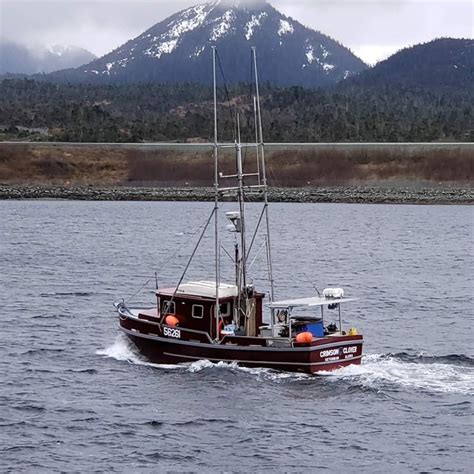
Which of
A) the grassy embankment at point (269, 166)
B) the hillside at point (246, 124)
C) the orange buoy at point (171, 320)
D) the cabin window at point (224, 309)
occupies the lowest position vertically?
the orange buoy at point (171, 320)

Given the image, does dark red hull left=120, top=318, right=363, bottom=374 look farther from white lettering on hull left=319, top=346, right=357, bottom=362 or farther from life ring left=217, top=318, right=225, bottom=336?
life ring left=217, top=318, right=225, bottom=336

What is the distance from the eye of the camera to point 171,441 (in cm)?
2875

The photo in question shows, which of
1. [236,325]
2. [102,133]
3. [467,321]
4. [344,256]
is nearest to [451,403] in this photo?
[236,325]

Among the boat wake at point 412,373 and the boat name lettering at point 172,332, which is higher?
the boat name lettering at point 172,332

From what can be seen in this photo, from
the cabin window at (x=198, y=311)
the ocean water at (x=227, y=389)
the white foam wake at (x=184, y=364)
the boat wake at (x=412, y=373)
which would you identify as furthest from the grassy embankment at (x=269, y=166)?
the cabin window at (x=198, y=311)

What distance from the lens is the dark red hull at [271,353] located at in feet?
114

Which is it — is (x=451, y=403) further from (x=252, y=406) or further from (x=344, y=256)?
(x=344, y=256)

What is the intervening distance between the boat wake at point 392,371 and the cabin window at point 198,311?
1.54m

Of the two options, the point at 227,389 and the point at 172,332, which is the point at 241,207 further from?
the point at 227,389

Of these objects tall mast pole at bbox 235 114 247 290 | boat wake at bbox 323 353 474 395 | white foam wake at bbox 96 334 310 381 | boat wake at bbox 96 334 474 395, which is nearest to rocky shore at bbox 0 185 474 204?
white foam wake at bbox 96 334 310 381

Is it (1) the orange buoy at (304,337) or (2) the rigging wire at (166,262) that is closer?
(1) the orange buoy at (304,337)

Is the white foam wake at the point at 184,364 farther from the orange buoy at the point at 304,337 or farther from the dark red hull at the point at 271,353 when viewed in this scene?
the orange buoy at the point at 304,337

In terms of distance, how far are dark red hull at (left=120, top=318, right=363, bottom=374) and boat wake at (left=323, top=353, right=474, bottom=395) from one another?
0.47 metres

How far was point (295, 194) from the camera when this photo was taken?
129 meters
